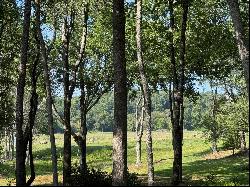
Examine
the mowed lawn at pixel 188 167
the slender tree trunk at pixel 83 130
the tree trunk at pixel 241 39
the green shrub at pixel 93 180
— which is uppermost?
the tree trunk at pixel 241 39

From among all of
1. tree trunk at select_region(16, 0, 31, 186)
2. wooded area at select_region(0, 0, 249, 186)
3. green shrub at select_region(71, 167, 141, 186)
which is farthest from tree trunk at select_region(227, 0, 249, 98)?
tree trunk at select_region(16, 0, 31, 186)

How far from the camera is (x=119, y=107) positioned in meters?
15.4

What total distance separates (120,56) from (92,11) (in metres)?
14.7

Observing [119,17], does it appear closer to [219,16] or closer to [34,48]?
[34,48]

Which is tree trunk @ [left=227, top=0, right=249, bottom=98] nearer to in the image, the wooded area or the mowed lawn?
the wooded area

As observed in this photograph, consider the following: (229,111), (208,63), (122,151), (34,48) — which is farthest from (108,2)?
(229,111)

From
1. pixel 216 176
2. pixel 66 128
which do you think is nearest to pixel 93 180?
pixel 66 128

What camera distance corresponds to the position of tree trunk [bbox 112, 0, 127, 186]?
15145 millimetres

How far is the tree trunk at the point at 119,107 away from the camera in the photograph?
49.7 feet

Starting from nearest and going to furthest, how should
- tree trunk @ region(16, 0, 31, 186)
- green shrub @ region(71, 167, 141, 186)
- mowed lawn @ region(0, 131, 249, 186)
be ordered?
1. tree trunk @ region(16, 0, 31, 186)
2. green shrub @ region(71, 167, 141, 186)
3. mowed lawn @ region(0, 131, 249, 186)

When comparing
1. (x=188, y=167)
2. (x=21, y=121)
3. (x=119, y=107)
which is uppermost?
(x=119, y=107)

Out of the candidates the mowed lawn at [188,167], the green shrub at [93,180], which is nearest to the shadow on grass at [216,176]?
the mowed lawn at [188,167]

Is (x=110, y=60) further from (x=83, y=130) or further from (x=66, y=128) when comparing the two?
(x=66, y=128)

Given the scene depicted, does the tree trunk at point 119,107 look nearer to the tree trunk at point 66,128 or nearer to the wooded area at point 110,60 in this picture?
the wooded area at point 110,60
